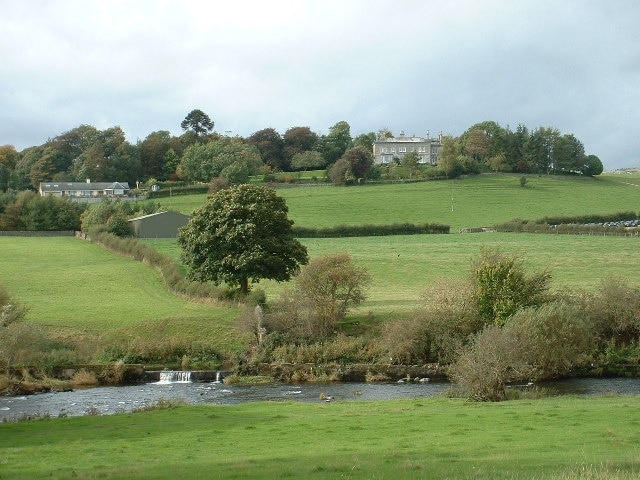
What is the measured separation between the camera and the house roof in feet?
587

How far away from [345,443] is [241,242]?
39292mm

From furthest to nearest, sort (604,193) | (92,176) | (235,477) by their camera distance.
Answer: (92,176)
(604,193)
(235,477)

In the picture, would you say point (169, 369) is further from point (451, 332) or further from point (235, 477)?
point (235, 477)

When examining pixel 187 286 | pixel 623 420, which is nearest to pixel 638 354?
pixel 623 420

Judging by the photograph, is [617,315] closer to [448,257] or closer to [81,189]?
[448,257]

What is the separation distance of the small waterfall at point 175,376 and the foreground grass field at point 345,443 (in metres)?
16.8

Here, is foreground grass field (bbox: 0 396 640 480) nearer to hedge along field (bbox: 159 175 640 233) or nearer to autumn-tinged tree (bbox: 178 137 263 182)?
hedge along field (bbox: 159 175 640 233)

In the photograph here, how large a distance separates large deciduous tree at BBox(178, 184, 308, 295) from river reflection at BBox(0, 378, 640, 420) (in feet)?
43.1

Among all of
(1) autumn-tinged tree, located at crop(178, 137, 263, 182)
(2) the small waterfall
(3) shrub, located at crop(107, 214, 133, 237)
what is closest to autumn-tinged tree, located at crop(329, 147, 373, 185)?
(1) autumn-tinged tree, located at crop(178, 137, 263, 182)

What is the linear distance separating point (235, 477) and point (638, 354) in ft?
132

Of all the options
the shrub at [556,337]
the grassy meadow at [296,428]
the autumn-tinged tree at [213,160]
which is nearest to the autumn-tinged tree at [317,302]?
the grassy meadow at [296,428]

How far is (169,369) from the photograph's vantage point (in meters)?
57.7

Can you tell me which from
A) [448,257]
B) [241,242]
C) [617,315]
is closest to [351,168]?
[448,257]

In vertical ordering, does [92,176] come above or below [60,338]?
above
